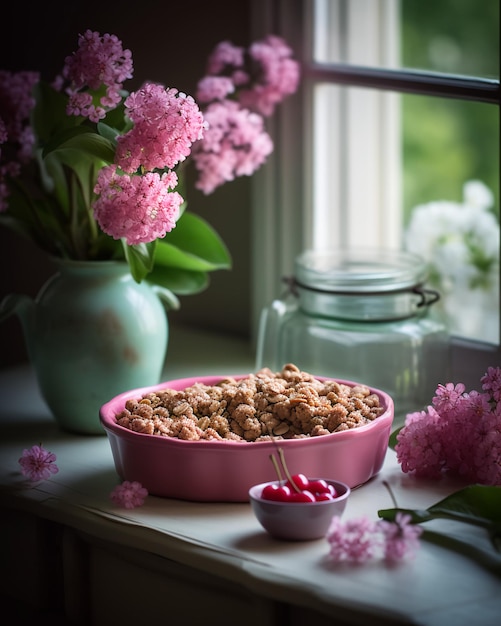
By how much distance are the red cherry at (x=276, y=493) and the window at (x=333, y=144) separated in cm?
52

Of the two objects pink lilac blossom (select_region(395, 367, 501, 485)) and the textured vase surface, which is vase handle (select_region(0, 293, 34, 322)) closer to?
the textured vase surface

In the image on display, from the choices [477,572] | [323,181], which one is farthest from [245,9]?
[477,572]

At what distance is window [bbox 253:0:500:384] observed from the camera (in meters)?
1.46

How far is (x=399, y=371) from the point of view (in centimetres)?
128

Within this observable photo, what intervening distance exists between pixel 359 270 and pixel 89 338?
43 centimetres

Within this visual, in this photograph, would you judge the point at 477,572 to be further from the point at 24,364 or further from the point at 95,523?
the point at 24,364

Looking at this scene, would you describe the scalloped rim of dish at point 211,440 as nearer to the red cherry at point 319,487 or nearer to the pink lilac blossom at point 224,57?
the red cherry at point 319,487

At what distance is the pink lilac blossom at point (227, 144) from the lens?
50.6 inches

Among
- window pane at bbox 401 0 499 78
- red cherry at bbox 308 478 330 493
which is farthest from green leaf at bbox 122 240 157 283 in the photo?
A: window pane at bbox 401 0 499 78

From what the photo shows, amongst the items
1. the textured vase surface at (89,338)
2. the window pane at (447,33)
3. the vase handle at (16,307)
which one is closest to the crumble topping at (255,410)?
the textured vase surface at (89,338)

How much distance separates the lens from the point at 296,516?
0.90 metres

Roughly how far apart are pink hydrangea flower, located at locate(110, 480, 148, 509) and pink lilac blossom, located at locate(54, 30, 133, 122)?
368 millimetres

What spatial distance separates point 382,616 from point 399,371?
525 mm

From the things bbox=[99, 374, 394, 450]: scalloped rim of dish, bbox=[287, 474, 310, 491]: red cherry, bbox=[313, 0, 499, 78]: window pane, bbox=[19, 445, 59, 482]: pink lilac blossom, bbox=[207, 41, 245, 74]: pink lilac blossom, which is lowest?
bbox=[19, 445, 59, 482]: pink lilac blossom
